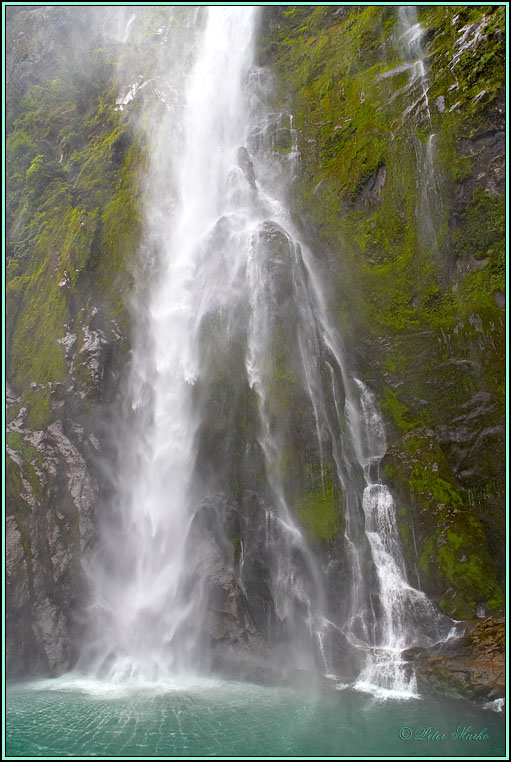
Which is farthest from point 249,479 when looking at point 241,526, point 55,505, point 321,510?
point 55,505

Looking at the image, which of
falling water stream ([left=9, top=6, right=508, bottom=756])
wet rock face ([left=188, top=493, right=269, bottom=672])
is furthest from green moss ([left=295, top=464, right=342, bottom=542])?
wet rock face ([left=188, top=493, right=269, bottom=672])

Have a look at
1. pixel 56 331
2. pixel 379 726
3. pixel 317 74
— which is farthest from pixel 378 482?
pixel 317 74

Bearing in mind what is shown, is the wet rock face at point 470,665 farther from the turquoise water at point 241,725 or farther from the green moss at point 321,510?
the green moss at point 321,510

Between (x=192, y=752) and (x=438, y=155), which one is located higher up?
(x=438, y=155)

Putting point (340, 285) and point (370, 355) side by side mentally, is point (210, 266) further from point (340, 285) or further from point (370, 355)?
point (370, 355)

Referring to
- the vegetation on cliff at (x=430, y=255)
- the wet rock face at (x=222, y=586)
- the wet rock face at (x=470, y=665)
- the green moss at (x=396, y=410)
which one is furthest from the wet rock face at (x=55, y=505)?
the wet rock face at (x=470, y=665)
